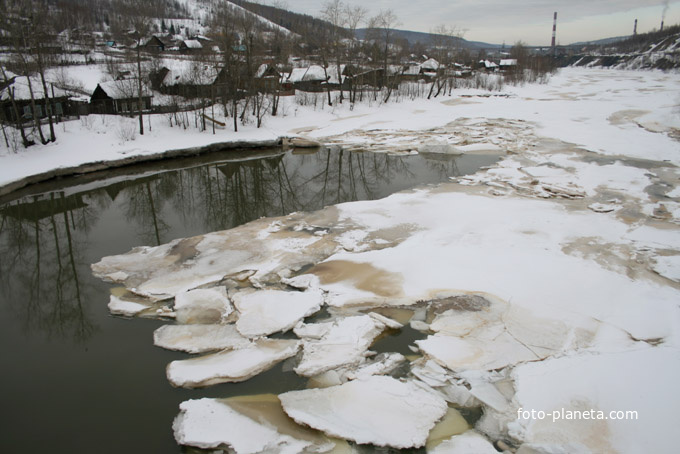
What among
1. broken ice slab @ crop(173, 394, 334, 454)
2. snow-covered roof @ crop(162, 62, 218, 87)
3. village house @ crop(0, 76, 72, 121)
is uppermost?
snow-covered roof @ crop(162, 62, 218, 87)

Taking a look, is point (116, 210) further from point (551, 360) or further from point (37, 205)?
point (551, 360)

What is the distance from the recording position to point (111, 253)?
10000mm

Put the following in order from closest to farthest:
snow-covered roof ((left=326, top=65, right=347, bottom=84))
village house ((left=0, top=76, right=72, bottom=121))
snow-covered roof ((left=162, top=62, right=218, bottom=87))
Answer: village house ((left=0, top=76, right=72, bottom=121)) → snow-covered roof ((left=162, top=62, right=218, bottom=87)) → snow-covered roof ((left=326, top=65, right=347, bottom=84))

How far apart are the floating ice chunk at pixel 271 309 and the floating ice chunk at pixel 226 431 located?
157 cm

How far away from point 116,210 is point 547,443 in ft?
43.3

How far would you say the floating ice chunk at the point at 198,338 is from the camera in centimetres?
645

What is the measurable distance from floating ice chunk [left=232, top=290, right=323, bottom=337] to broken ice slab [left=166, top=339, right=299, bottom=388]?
14.0 inches

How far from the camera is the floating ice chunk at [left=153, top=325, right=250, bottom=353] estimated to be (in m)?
6.45

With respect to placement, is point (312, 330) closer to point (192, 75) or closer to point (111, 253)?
point (111, 253)

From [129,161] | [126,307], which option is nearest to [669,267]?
[126,307]

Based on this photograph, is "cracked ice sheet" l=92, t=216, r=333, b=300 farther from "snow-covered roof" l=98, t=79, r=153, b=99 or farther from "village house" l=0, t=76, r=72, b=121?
"snow-covered roof" l=98, t=79, r=153, b=99

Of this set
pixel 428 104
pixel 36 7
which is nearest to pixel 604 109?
pixel 428 104

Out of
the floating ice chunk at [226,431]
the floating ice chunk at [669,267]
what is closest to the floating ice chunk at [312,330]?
the floating ice chunk at [226,431]

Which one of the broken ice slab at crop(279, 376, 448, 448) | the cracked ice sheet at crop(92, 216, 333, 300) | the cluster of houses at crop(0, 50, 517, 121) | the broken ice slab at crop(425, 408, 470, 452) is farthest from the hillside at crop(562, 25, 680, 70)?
the broken ice slab at crop(279, 376, 448, 448)
